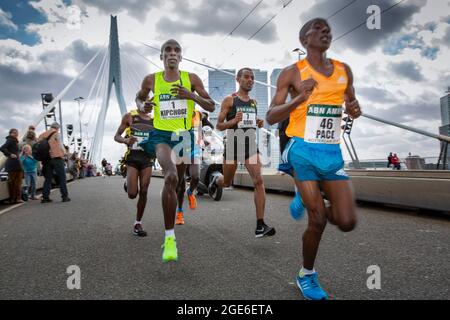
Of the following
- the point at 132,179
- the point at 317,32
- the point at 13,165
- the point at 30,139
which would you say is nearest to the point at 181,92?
the point at 317,32

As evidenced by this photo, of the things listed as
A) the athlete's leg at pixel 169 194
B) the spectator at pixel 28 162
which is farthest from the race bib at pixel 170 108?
the spectator at pixel 28 162

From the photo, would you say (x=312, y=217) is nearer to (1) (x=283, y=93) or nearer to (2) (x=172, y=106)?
(1) (x=283, y=93)

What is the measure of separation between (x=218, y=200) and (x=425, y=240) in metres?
5.50

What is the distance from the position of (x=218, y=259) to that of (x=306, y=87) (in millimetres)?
1887

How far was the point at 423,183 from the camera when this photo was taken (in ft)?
19.8

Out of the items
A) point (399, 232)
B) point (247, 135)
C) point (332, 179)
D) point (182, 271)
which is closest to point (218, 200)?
point (247, 135)

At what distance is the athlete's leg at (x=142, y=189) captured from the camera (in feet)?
16.7

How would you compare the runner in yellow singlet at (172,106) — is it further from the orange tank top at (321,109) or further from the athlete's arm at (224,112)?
the orange tank top at (321,109)

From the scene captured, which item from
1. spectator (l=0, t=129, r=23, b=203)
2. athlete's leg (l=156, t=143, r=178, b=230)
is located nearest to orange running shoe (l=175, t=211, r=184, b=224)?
athlete's leg (l=156, t=143, r=178, b=230)

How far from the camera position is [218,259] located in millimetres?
3549

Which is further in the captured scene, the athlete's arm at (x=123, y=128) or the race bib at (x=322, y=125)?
the athlete's arm at (x=123, y=128)

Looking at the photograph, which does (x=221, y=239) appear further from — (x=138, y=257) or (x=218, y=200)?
(x=218, y=200)

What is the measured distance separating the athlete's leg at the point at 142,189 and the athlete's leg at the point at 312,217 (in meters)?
3.03

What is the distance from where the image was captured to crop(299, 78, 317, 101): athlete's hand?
2.54 metres
